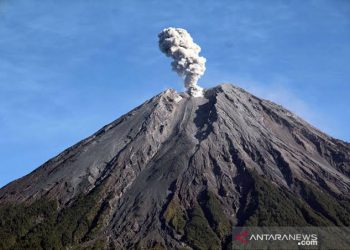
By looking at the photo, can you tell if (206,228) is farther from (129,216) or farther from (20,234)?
(20,234)

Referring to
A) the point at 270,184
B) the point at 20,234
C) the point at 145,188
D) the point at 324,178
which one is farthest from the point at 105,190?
the point at 324,178

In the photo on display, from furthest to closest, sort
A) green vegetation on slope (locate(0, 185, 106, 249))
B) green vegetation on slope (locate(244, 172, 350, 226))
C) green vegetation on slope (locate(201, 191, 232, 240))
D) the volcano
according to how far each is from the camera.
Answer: green vegetation on slope (locate(244, 172, 350, 226)) < the volcano < green vegetation on slope (locate(201, 191, 232, 240)) < green vegetation on slope (locate(0, 185, 106, 249))

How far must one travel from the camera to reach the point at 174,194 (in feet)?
580

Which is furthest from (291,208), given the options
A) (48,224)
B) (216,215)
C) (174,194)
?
(48,224)

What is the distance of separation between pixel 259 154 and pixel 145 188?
30.7 m

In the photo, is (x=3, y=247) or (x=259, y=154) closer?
(x=3, y=247)

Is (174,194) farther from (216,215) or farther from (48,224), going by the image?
(48,224)

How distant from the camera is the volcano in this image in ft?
546

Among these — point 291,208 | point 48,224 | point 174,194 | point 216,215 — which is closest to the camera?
point 216,215

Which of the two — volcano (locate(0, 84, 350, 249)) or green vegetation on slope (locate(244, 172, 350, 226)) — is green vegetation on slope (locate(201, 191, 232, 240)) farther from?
green vegetation on slope (locate(244, 172, 350, 226))

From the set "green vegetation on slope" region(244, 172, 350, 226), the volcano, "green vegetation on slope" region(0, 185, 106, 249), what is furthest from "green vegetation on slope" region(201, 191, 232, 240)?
"green vegetation on slope" region(0, 185, 106, 249)

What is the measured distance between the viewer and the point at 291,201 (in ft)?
577

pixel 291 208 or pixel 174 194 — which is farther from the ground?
pixel 174 194

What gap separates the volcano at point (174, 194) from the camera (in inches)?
6555
